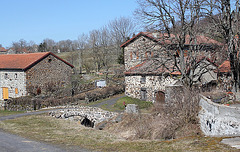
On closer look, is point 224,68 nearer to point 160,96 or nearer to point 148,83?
point 160,96

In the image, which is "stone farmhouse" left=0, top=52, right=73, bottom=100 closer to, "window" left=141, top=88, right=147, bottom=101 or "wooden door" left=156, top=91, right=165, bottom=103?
"window" left=141, top=88, right=147, bottom=101

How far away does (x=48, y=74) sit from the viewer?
1507 inches

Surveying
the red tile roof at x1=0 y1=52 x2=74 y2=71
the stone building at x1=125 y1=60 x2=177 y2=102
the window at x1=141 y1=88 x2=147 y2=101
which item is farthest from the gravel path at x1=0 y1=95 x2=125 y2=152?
the red tile roof at x1=0 y1=52 x2=74 y2=71

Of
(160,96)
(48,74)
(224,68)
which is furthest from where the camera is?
(48,74)

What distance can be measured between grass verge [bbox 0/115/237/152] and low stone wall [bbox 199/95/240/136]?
1038 millimetres

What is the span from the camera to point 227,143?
9.61 m

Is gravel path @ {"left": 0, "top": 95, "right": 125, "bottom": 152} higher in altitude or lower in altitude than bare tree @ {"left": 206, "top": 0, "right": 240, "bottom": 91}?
lower

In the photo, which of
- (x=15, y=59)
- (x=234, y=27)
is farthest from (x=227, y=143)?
(x=15, y=59)

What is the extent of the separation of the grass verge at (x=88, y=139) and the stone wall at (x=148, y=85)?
12.7m

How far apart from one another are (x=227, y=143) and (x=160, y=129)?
4.97 m

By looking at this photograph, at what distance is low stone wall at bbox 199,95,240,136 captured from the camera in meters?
10.7

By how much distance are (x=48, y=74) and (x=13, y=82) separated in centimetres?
478

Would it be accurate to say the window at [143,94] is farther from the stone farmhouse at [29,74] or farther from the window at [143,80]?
the stone farmhouse at [29,74]

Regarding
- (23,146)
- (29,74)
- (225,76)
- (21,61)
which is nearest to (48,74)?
(29,74)
